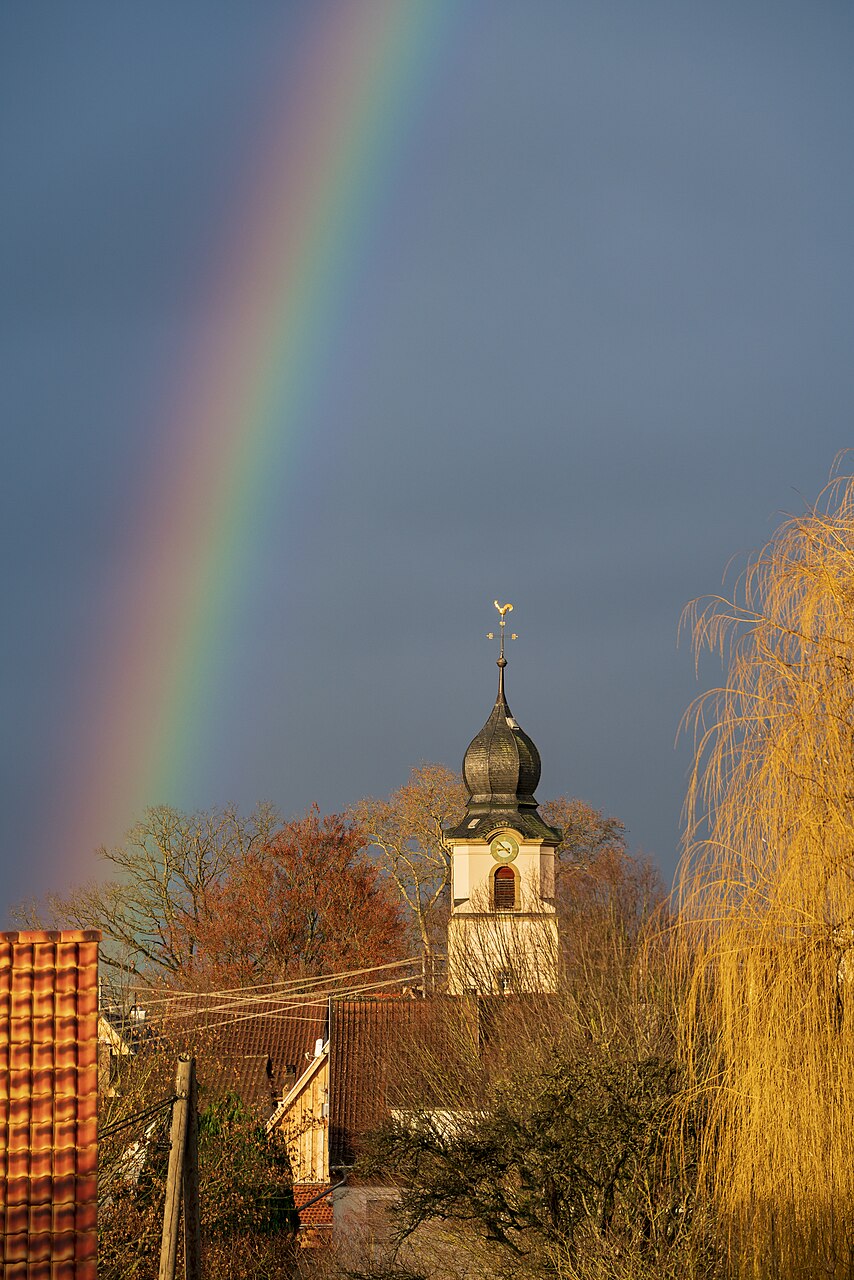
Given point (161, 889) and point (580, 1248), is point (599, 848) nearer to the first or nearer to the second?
point (161, 889)

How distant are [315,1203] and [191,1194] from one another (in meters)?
25.4

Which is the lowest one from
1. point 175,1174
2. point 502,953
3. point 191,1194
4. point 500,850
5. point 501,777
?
point 191,1194

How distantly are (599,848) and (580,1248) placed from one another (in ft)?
149

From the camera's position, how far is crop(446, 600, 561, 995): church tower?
44375 mm

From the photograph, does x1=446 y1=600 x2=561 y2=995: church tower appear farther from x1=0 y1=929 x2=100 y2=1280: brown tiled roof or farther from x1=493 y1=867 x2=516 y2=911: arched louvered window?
x1=0 y1=929 x2=100 y2=1280: brown tiled roof

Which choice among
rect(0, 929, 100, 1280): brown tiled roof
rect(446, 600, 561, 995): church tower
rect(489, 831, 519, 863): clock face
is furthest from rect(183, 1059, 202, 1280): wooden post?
rect(489, 831, 519, 863): clock face

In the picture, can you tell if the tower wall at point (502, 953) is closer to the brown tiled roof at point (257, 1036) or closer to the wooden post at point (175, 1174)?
the brown tiled roof at point (257, 1036)

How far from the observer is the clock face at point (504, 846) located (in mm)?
49469

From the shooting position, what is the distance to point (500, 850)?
1953 inches

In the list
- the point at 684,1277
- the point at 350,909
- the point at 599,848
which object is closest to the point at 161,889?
the point at 350,909

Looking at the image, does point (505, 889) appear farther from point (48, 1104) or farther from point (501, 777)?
point (48, 1104)

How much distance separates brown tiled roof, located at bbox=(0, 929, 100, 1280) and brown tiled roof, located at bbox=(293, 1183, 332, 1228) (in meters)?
23.6

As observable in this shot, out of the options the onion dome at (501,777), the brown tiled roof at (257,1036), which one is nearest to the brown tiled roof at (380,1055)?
the brown tiled roof at (257,1036)

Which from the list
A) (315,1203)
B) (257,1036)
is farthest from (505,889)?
(315,1203)
